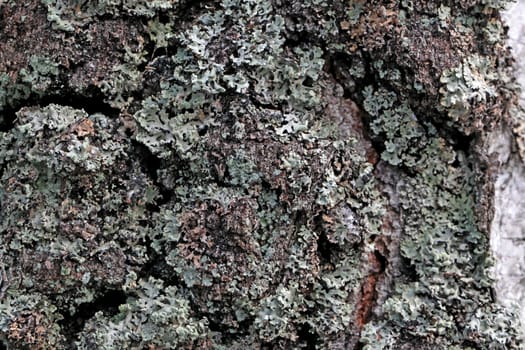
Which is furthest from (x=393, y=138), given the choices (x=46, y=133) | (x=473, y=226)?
(x=46, y=133)

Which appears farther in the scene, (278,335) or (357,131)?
(357,131)

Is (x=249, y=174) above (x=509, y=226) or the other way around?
the other way around

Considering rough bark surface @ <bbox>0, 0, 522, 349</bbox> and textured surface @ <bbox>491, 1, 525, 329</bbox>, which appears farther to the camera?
textured surface @ <bbox>491, 1, 525, 329</bbox>

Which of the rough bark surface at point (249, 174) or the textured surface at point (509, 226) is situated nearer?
the rough bark surface at point (249, 174)

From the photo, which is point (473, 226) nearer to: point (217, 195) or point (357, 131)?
point (357, 131)

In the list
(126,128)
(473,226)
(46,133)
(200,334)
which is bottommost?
(200,334)

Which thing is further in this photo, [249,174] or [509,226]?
[509,226]

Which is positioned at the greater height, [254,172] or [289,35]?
[289,35]
